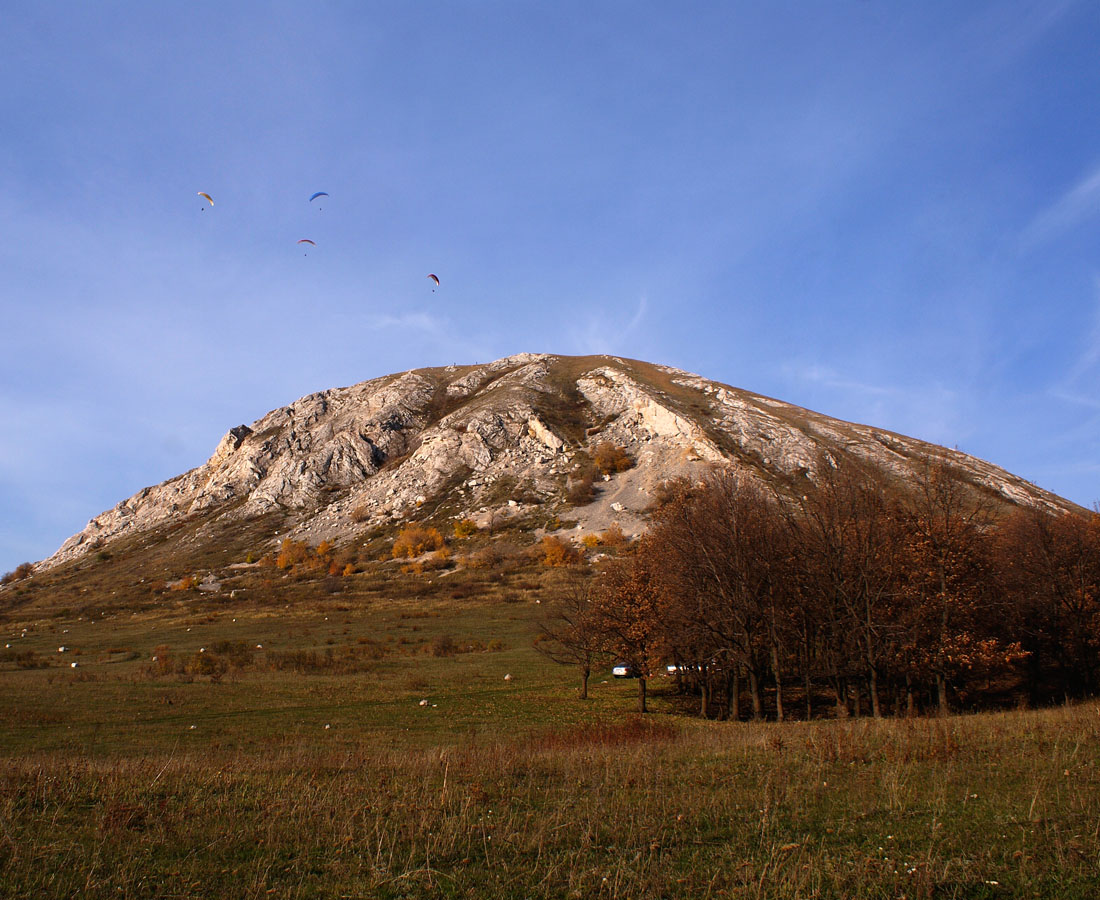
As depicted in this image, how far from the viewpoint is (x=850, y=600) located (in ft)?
97.0

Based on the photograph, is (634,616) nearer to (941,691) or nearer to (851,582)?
(851,582)

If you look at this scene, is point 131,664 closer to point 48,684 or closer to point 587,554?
point 48,684

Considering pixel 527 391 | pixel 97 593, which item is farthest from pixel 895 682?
pixel 527 391

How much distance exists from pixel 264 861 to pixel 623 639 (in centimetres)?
2752

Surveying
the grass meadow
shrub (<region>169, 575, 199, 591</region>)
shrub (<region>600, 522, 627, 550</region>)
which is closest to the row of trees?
the grass meadow

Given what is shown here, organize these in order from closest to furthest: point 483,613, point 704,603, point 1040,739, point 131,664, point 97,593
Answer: point 1040,739 < point 704,603 < point 131,664 < point 483,613 < point 97,593

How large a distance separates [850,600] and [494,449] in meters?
113

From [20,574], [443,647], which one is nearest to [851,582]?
[443,647]

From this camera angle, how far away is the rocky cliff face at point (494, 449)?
11731cm

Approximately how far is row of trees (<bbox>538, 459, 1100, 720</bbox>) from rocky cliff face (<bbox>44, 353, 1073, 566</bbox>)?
63.7 m

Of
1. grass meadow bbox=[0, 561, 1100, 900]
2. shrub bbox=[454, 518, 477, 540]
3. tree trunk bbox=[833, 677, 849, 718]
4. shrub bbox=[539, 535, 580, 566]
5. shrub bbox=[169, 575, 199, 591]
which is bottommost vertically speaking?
tree trunk bbox=[833, 677, 849, 718]

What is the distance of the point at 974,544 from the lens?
30203mm

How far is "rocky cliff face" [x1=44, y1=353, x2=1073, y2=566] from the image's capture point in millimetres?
117312

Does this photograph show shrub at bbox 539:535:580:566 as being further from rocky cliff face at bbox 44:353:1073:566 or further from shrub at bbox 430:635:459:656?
shrub at bbox 430:635:459:656
